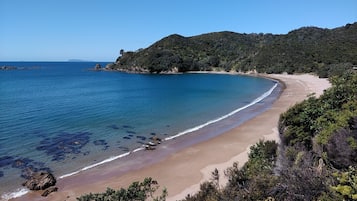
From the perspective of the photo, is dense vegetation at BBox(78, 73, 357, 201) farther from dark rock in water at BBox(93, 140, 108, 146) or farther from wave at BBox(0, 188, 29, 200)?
dark rock in water at BBox(93, 140, 108, 146)

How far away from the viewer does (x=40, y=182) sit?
593 inches

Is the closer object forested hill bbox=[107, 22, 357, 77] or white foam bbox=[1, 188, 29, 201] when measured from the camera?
white foam bbox=[1, 188, 29, 201]

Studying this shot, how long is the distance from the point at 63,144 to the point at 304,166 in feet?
60.9

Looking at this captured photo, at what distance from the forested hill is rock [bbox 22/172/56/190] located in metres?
66.4

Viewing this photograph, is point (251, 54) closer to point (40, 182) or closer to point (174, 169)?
point (174, 169)

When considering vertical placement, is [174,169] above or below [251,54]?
below

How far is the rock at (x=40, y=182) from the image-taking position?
14938mm

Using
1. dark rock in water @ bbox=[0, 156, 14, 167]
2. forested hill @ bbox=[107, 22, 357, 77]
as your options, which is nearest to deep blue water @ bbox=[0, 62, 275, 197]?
dark rock in water @ bbox=[0, 156, 14, 167]

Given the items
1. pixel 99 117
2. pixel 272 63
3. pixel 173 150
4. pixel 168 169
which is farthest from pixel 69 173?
pixel 272 63

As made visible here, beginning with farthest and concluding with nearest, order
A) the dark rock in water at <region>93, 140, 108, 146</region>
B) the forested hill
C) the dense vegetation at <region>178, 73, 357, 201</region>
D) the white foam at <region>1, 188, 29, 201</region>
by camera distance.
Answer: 1. the forested hill
2. the dark rock in water at <region>93, 140, 108, 146</region>
3. the white foam at <region>1, 188, 29, 201</region>
4. the dense vegetation at <region>178, 73, 357, 201</region>

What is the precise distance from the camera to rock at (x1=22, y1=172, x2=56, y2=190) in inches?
588

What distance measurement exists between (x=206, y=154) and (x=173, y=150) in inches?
102

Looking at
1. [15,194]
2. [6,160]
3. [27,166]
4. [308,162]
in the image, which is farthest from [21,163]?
[308,162]

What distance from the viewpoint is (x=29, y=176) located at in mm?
16359
